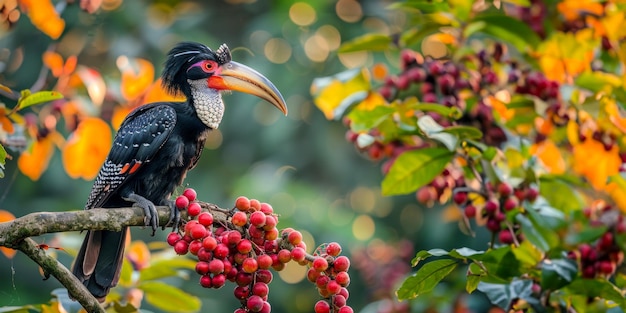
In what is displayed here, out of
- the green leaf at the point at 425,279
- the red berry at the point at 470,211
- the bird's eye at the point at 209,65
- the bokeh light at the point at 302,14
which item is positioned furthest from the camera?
the bokeh light at the point at 302,14

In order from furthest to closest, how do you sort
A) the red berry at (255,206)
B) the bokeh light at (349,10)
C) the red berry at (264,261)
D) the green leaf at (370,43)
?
the bokeh light at (349,10) < the green leaf at (370,43) < the red berry at (255,206) < the red berry at (264,261)

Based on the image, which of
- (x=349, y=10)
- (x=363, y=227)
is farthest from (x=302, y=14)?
(x=363, y=227)

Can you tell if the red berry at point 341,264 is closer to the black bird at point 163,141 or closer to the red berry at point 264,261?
the red berry at point 264,261

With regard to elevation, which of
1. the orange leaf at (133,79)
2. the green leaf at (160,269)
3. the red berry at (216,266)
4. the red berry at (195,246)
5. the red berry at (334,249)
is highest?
the orange leaf at (133,79)

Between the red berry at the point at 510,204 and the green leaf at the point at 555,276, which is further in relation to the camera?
the red berry at the point at 510,204

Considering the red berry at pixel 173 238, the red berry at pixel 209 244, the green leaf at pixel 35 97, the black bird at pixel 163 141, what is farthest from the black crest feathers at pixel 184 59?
the red berry at pixel 209 244

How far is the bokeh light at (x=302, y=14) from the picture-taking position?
22.7 feet

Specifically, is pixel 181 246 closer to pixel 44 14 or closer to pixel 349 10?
pixel 44 14

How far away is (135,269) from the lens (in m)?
3.05

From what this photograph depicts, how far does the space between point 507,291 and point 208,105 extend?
110 cm

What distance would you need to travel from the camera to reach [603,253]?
2.88 metres

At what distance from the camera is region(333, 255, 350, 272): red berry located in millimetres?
2098

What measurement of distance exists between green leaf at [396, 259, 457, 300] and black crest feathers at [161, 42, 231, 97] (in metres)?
1.07

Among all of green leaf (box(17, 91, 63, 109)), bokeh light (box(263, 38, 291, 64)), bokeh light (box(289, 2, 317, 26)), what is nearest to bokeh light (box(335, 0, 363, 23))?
bokeh light (box(289, 2, 317, 26))
